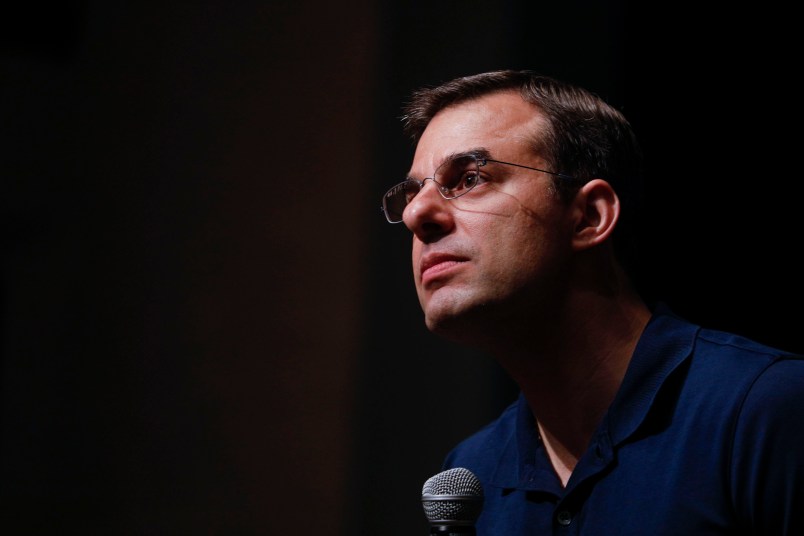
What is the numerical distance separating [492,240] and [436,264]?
0.49 feet

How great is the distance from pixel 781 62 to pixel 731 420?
1288 mm

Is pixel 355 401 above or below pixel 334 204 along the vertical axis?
below

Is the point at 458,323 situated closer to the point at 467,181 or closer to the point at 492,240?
the point at 492,240

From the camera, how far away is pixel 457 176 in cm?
177

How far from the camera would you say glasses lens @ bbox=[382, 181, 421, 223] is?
190 cm

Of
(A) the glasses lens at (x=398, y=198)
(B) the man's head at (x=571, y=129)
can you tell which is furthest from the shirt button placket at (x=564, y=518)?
(A) the glasses lens at (x=398, y=198)

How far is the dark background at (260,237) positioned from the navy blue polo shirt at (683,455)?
29.0 inches

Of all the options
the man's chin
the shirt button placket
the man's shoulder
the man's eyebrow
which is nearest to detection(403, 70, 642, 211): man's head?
the man's eyebrow

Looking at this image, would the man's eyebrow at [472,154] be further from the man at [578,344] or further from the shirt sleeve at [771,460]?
the shirt sleeve at [771,460]

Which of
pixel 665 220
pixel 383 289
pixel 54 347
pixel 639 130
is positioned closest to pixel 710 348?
pixel 665 220

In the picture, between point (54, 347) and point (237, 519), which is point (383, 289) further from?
point (54, 347)

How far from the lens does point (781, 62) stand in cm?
220

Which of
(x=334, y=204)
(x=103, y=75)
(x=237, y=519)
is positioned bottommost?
(x=237, y=519)

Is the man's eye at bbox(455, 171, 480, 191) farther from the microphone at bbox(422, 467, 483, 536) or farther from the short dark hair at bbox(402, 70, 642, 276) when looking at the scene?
the microphone at bbox(422, 467, 483, 536)
